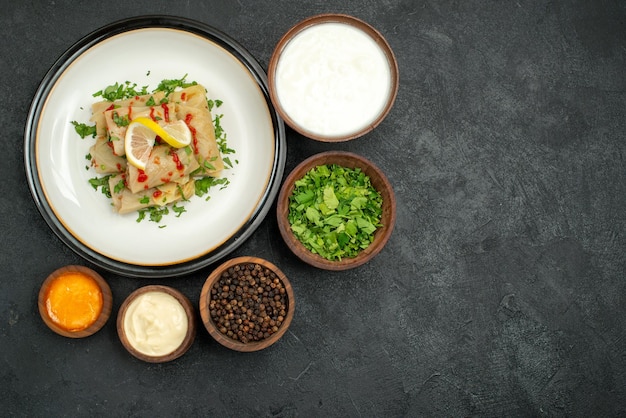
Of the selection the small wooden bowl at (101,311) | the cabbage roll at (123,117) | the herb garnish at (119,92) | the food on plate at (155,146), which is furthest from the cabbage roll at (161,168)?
the small wooden bowl at (101,311)

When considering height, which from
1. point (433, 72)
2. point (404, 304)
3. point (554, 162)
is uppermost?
point (433, 72)

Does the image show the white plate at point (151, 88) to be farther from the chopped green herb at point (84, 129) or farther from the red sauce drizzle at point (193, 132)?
the red sauce drizzle at point (193, 132)

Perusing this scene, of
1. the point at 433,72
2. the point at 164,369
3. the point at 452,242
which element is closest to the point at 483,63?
the point at 433,72

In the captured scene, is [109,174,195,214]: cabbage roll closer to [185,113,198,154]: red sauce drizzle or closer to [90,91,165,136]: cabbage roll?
[185,113,198,154]: red sauce drizzle

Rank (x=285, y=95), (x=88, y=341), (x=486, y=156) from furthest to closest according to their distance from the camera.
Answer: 1. (x=486, y=156)
2. (x=88, y=341)
3. (x=285, y=95)

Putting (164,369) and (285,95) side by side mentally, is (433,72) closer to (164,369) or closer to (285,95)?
(285,95)

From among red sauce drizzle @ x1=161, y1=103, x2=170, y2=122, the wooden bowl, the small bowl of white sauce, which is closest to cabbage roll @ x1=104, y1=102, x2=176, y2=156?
red sauce drizzle @ x1=161, y1=103, x2=170, y2=122
